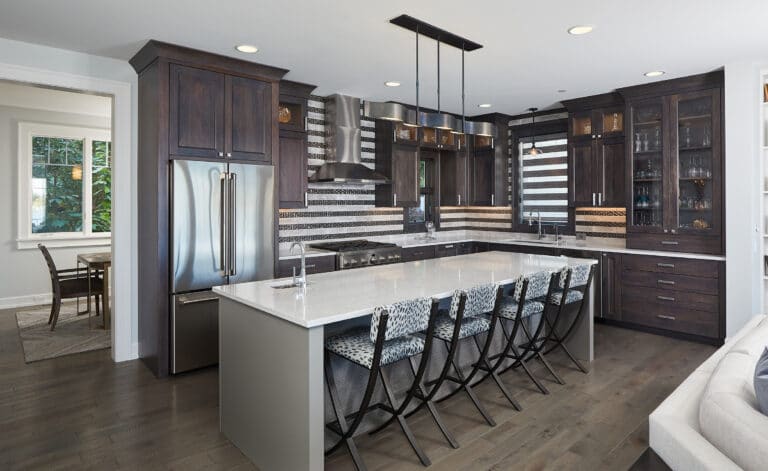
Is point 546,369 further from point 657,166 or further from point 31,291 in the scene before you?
point 31,291

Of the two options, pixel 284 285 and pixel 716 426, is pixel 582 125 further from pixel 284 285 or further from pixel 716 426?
pixel 716 426

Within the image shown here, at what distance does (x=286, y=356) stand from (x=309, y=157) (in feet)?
12.1

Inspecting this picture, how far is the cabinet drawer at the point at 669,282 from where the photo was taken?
490cm

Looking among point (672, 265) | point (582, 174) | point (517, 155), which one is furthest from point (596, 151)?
point (672, 265)

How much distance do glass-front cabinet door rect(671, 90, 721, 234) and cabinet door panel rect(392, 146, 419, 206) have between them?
9.68 feet

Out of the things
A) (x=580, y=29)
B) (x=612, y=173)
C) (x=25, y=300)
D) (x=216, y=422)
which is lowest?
(x=216, y=422)

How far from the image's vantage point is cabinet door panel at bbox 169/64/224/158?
4086 millimetres

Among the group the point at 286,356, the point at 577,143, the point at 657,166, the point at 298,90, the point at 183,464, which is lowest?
the point at 183,464

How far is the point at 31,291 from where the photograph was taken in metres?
7.00

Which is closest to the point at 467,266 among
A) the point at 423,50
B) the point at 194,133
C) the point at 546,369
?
the point at 546,369

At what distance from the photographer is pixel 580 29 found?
3.68 m

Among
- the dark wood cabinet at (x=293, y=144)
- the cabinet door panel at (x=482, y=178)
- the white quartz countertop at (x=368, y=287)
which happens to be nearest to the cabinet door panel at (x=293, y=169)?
the dark wood cabinet at (x=293, y=144)

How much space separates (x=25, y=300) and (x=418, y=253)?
5589 millimetres

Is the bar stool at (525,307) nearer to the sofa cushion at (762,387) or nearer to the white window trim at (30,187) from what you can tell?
the sofa cushion at (762,387)
